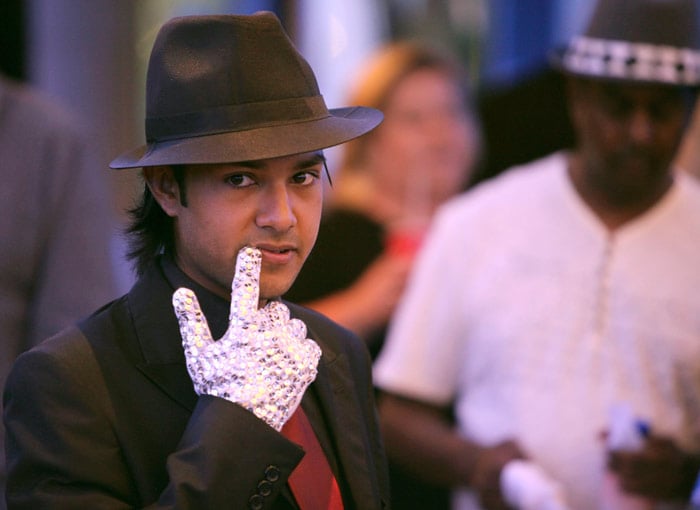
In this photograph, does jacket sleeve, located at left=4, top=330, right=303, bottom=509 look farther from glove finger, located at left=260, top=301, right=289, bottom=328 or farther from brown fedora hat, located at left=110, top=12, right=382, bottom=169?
brown fedora hat, located at left=110, top=12, right=382, bottom=169

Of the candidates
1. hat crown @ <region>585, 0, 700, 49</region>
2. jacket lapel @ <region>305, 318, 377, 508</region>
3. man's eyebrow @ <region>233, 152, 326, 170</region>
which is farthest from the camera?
hat crown @ <region>585, 0, 700, 49</region>

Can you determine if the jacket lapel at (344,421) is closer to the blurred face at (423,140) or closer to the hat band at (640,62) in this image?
the hat band at (640,62)

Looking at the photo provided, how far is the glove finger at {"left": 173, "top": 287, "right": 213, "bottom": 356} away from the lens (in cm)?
176

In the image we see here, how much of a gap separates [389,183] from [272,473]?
2.69 meters

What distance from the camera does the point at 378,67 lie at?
4449 millimetres

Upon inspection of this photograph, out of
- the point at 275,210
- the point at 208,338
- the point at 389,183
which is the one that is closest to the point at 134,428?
the point at 208,338

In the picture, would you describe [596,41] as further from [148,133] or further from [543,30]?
[543,30]

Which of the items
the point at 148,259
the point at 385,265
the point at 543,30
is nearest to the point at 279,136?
the point at 148,259

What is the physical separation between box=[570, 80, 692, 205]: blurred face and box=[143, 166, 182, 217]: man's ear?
1615 millimetres

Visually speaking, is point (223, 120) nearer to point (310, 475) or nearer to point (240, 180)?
point (240, 180)

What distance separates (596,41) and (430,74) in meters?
1.26

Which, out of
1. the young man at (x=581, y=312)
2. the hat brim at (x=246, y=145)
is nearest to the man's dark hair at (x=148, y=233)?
the hat brim at (x=246, y=145)

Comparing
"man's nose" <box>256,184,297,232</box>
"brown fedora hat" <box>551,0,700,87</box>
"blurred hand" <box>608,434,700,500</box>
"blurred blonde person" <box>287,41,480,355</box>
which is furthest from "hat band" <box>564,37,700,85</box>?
"man's nose" <box>256,184,297,232</box>

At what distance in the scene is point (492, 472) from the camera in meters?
3.14
